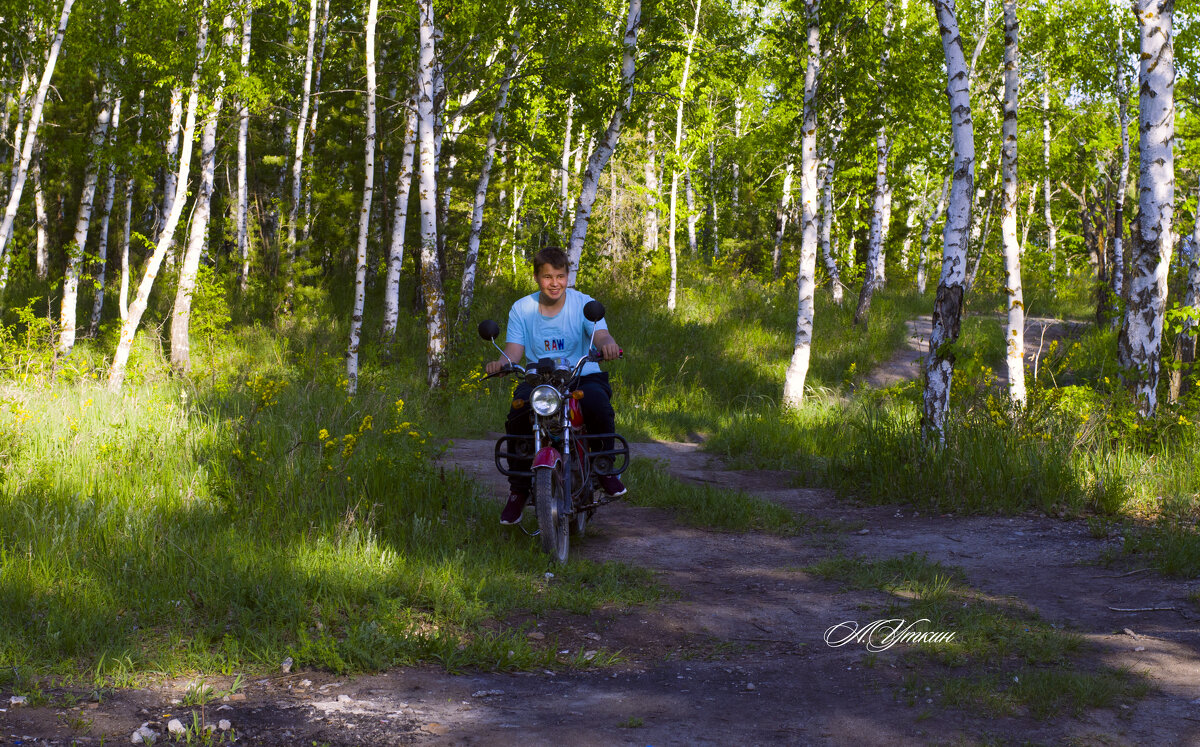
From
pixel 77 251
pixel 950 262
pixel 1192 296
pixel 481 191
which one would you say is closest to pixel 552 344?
pixel 950 262

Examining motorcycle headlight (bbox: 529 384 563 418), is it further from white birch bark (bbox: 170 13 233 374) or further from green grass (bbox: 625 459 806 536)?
white birch bark (bbox: 170 13 233 374)

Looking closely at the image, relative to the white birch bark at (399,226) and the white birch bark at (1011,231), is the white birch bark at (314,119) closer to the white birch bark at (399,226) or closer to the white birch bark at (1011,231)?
the white birch bark at (399,226)

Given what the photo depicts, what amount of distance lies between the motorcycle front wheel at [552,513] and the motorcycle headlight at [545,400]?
373mm

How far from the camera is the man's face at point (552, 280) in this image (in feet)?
20.7

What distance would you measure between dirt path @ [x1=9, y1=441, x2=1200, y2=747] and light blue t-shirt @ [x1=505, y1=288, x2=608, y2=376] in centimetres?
142

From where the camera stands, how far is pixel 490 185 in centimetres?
2328

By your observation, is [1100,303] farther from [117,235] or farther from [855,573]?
[117,235]

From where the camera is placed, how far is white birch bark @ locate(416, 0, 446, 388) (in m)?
14.5

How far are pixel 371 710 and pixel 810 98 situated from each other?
43.2ft

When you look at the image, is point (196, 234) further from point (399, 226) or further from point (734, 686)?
point (734, 686)

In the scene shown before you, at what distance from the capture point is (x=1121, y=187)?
2161cm

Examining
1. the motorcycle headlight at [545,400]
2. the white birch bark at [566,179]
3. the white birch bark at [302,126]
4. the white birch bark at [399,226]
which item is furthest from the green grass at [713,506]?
the white birch bark at [566,179]

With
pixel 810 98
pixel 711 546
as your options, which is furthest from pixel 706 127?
pixel 711 546

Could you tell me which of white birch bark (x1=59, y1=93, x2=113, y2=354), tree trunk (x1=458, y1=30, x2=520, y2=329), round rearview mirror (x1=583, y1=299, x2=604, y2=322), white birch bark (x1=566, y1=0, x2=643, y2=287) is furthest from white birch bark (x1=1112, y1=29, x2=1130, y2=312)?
white birch bark (x1=59, y1=93, x2=113, y2=354)
